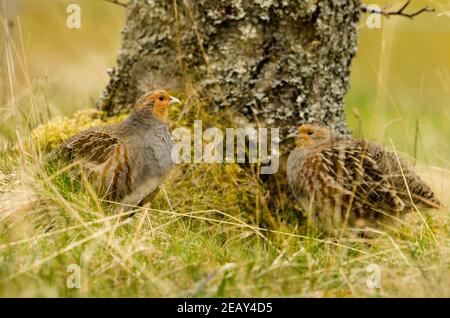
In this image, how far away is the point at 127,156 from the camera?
16.0 ft

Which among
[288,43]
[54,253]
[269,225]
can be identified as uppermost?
[288,43]

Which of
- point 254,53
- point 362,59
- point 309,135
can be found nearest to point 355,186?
point 309,135

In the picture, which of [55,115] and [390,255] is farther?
[55,115]

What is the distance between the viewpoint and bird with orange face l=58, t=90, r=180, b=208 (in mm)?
4828

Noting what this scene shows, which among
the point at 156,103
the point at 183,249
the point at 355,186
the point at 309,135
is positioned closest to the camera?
the point at 183,249

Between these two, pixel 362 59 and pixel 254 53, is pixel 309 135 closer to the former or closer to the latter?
pixel 254 53

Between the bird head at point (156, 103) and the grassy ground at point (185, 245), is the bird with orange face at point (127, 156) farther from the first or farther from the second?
the grassy ground at point (185, 245)

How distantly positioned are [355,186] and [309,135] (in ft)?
2.18

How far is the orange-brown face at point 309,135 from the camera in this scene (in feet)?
18.0

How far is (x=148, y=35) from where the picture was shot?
582cm

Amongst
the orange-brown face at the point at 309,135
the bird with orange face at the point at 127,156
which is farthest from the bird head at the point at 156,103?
the orange-brown face at the point at 309,135

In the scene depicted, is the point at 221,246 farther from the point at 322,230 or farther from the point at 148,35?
the point at 148,35
